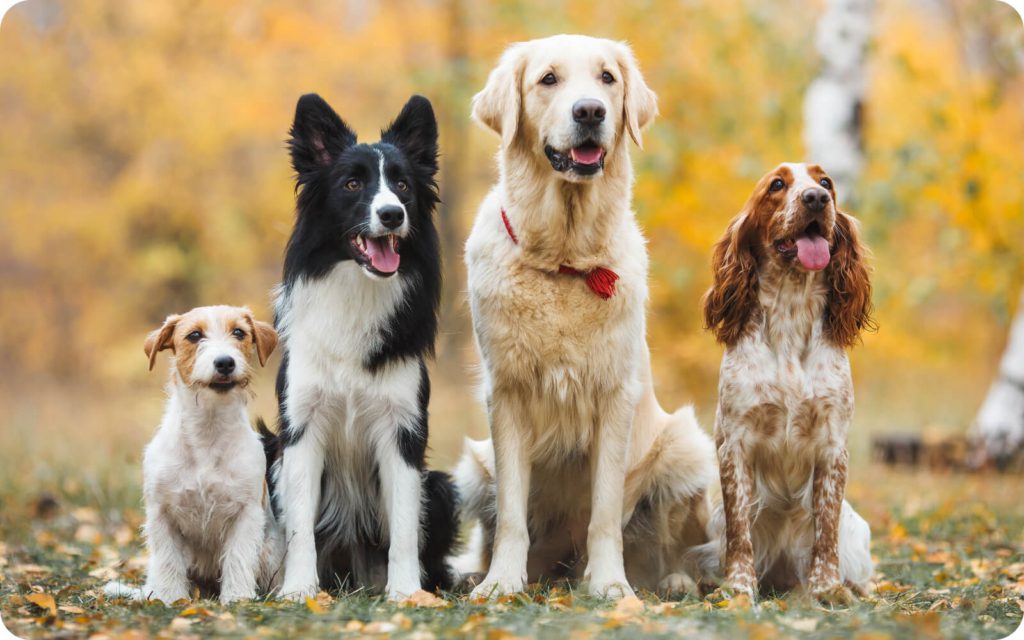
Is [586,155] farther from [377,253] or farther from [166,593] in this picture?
[166,593]

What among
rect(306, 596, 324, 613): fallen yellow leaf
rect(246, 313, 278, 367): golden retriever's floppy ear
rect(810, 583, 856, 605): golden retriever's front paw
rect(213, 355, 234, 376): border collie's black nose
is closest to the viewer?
rect(306, 596, 324, 613): fallen yellow leaf

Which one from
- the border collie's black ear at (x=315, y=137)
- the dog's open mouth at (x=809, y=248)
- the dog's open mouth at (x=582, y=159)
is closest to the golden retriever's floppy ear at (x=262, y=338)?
the border collie's black ear at (x=315, y=137)

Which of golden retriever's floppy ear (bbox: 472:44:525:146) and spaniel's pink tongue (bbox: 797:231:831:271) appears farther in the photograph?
golden retriever's floppy ear (bbox: 472:44:525:146)

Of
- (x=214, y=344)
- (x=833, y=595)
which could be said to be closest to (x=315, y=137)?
(x=214, y=344)

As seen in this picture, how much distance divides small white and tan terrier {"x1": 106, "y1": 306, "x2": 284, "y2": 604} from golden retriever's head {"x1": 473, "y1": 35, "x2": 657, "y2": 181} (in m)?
1.41

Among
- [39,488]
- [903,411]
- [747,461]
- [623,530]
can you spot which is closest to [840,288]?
[747,461]

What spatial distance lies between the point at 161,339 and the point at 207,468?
57 cm

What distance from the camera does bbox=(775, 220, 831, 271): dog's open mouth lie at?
417 centimetres

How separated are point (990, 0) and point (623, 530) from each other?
24.1 ft

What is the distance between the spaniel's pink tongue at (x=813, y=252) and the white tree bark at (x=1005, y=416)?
6.07 metres

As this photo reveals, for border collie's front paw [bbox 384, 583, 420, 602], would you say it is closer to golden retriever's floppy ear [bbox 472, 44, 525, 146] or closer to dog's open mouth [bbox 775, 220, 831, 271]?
golden retriever's floppy ear [bbox 472, 44, 525, 146]

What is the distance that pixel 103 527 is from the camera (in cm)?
652

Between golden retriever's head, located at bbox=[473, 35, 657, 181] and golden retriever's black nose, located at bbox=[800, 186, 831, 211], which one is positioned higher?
golden retriever's head, located at bbox=[473, 35, 657, 181]

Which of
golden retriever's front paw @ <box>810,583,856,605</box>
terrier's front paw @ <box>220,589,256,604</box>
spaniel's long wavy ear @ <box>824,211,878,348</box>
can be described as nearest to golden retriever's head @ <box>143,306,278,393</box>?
terrier's front paw @ <box>220,589,256,604</box>
